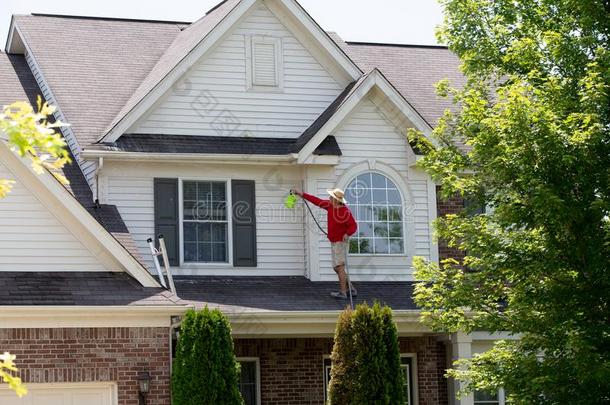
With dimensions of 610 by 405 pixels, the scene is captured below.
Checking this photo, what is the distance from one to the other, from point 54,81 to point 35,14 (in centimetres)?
316

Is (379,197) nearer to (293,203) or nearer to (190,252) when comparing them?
(293,203)

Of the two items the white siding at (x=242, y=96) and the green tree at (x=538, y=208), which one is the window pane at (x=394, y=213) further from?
the green tree at (x=538, y=208)

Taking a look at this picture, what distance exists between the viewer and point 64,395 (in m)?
16.5

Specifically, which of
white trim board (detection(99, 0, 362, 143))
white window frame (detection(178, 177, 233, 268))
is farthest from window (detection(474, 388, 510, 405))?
white trim board (detection(99, 0, 362, 143))

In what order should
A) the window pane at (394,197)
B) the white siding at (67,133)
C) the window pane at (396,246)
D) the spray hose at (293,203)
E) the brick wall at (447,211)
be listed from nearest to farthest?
1. the spray hose at (293,203)
2. the white siding at (67,133)
3. the window pane at (396,246)
4. the window pane at (394,197)
5. the brick wall at (447,211)

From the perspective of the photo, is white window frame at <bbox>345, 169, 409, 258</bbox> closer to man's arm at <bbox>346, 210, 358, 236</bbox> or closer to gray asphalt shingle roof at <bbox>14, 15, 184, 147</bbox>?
man's arm at <bbox>346, 210, 358, 236</bbox>

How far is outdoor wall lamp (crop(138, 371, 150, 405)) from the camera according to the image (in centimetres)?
1642

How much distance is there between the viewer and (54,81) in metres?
20.8

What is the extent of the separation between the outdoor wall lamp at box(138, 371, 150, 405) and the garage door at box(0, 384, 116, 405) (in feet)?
1.30

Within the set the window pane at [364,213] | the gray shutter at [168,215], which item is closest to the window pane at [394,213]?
the window pane at [364,213]

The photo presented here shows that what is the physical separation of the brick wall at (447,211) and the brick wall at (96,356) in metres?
6.00

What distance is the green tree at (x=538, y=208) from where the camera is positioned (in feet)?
48.1

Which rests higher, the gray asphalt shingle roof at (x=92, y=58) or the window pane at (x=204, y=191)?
the gray asphalt shingle roof at (x=92, y=58)

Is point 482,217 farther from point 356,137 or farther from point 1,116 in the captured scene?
point 1,116
